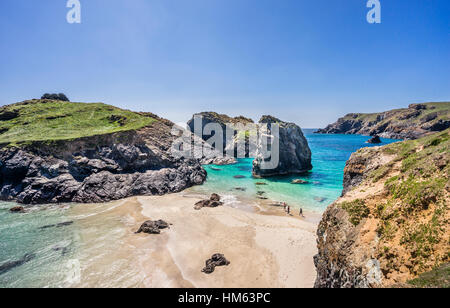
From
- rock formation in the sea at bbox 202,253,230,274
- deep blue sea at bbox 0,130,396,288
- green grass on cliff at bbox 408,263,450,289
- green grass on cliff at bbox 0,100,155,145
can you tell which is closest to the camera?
green grass on cliff at bbox 408,263,450,289

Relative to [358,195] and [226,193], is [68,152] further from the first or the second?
[358,195]

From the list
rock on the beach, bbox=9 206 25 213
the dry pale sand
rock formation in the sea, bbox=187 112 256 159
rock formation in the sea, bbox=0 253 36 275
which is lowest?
rock formation in the sea, bbox=0 253 36 275

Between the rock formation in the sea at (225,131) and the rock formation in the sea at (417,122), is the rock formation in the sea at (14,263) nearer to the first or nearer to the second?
the rock formation in the sea at (225,131)

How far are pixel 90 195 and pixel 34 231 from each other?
1092cm

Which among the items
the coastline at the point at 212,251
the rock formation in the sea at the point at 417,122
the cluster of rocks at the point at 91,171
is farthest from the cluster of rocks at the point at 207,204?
the rock formation in the sea at the point at 417,122

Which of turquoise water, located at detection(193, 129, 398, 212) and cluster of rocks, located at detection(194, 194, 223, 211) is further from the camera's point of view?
turquoise water, located at detection(193, 129, 398, 212)

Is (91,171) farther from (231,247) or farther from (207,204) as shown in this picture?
(231,247)

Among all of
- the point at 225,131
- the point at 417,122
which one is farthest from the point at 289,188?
the point at 417,122

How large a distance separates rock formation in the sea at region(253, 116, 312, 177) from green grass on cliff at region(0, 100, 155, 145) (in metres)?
33.8

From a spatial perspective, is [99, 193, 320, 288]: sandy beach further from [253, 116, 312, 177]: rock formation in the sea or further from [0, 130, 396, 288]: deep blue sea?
[253, 116, 312, 177]: rock formation in the sea

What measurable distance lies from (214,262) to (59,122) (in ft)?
199

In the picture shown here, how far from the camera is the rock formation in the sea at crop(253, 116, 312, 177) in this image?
54.9m

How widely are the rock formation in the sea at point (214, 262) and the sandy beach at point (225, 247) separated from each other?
0.34 meters

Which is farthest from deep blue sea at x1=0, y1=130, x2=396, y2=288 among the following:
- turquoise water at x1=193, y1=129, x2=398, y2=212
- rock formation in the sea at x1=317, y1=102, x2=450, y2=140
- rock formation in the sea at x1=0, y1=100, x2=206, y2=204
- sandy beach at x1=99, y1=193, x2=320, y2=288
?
rock formation in the sea at x1=317, y1=102, x2=450, y2=140
